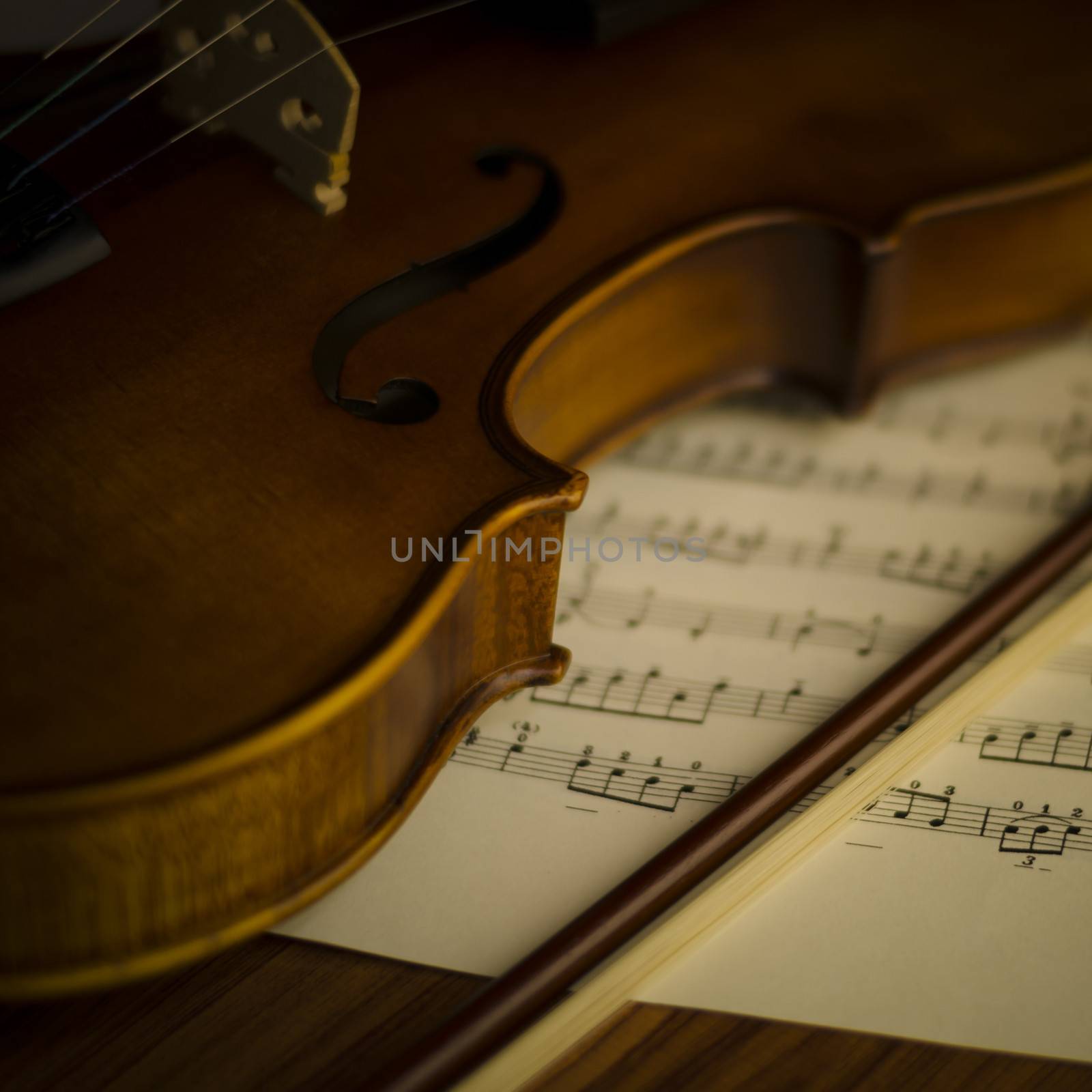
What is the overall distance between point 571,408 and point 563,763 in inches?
12.0

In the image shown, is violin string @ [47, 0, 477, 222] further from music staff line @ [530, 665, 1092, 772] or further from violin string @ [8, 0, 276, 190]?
music staff line @ [530, 665, 1092, 772]

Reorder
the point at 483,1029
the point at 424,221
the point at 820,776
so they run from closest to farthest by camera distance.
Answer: the point at 483,1029
the point at 820,776
the point at 424,221

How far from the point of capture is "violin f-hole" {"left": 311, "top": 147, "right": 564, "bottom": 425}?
0.85m

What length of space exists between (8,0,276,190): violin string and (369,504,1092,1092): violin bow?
2.05 feet

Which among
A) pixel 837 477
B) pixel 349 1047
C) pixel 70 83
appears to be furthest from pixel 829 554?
pixel 70 83

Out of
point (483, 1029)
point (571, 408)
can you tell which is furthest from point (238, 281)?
point (483, 1029)

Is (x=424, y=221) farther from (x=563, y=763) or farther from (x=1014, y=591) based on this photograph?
(x=1014, y=591)

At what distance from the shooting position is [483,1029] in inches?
27.8

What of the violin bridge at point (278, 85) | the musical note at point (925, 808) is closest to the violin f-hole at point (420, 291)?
the violin bridge at point (278, 85)

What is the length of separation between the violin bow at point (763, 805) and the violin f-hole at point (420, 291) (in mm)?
343

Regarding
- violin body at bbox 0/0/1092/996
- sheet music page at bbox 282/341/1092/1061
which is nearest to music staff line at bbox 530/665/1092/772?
sheet music page at bbox 282/341/1092/1061

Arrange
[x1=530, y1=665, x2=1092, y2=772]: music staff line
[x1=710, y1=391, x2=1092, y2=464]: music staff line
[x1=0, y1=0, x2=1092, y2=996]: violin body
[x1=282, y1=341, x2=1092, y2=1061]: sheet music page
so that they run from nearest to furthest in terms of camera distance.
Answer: [x1=0, y1=0, x2=1092, y2=996]: violin body < [x1=282, y1=341, x2=1092, y2=1061]: sheet music page < [x1=530, y1=665, x2=1092, y2=772]: music staff line < [x1=710, y1=391, x2=1092, y2=464]: music staff line

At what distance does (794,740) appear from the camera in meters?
0.97

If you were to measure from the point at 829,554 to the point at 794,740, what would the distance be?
236mm
